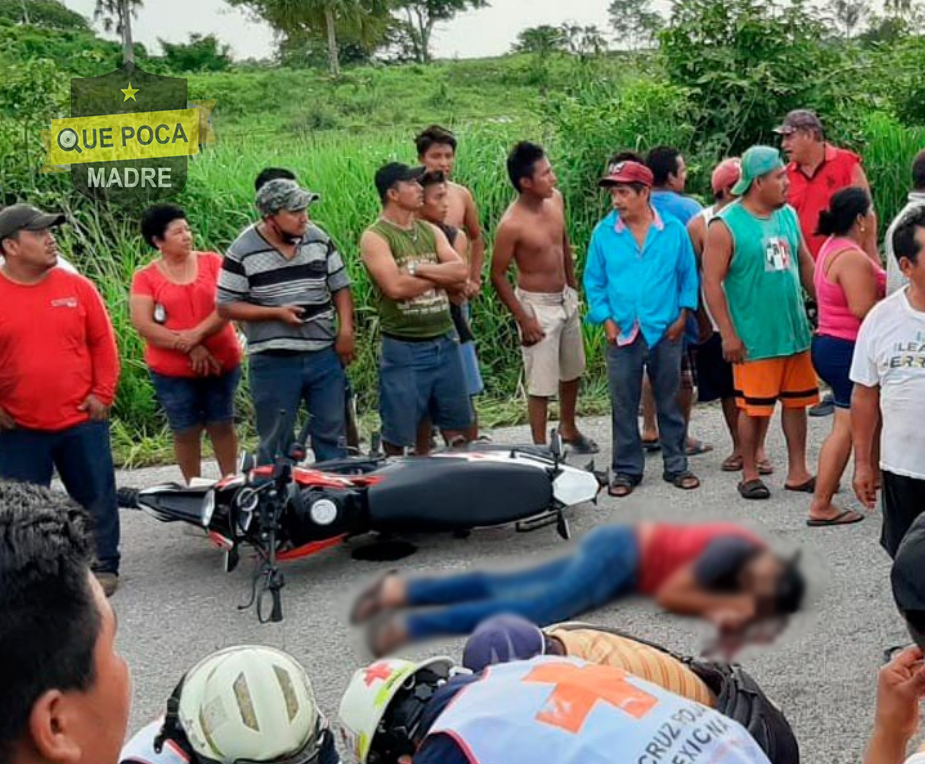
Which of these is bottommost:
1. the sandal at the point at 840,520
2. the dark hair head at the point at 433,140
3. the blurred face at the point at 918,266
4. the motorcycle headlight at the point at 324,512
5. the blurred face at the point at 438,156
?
the sandal at the point at 840,520

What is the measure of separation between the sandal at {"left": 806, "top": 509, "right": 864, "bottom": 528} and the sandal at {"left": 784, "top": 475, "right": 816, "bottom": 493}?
7.2 inches

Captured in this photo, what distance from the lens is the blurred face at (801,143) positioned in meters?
6.66

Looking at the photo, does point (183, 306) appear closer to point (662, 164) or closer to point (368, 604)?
point (662, 164)

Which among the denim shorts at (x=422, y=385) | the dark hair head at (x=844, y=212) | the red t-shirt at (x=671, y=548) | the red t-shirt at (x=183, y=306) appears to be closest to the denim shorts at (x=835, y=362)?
the dark hair head at (x=844, y=212)

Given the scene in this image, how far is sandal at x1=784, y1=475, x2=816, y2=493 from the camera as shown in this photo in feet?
16.6

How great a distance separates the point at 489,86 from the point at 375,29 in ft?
45.1

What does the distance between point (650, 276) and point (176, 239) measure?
2.25 metres

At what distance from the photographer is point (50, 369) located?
4602 mm

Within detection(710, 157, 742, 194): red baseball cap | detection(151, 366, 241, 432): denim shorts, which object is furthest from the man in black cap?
detection(710, 157, 742, 194): red baseball cap

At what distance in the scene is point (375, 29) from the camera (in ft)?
10.2

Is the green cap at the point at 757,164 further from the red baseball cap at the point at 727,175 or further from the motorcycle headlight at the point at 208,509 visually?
the motorcycle headlight at the point at 208,509

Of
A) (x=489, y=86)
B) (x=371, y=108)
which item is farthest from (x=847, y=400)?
(x=489, y=86)

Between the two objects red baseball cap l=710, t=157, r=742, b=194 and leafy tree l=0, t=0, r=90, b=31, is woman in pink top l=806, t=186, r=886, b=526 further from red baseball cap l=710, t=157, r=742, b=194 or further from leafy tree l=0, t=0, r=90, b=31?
leafy tree l=0, t=0, r=90, b=31

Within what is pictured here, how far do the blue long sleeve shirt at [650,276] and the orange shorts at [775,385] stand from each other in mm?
377
